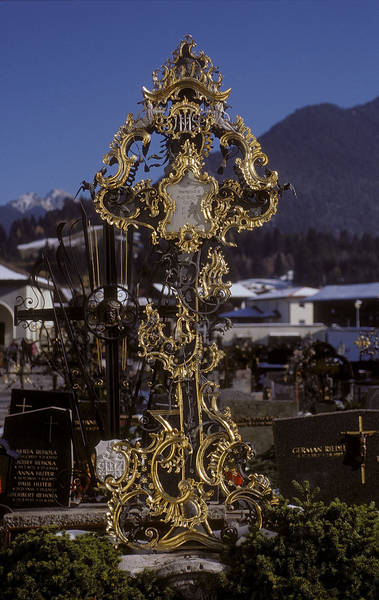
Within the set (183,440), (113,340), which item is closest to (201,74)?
A: (113,340)

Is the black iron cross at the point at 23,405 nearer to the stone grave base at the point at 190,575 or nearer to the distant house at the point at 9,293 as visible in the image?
the stone grave base at the point at 190,575

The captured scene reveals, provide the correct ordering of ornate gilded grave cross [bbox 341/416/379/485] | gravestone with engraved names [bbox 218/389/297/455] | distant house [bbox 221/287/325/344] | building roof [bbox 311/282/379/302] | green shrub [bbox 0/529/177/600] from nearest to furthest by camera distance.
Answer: green shrub [bbox 0/529/177/600]
ornate gilded grave cross [bbox 341/416/379/485]
gravestone with engraved names [bbox 218/389/297/455]
distant house [bbox 221/287/325/344]
building roof [bbox 311/282/379/302]

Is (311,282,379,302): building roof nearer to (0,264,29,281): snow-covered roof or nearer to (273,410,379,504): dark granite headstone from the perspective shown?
(0,264,29,281): snow-covered roof

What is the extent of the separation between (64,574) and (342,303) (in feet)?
187

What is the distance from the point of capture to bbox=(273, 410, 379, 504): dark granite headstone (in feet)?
26.2

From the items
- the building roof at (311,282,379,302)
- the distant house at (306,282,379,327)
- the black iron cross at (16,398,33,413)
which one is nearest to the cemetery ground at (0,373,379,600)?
the black iron cross at (16,398,33,413)

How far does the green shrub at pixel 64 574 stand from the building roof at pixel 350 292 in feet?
161

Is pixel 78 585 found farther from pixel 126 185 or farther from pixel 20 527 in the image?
pixel 126 185

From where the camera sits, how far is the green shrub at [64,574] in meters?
5.31

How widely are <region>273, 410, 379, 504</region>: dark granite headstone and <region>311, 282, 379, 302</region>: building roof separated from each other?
46009 millimetres

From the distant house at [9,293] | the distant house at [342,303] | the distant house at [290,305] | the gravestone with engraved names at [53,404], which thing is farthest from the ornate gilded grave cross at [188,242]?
the distant house at [290,305]

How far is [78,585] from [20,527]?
6.16 feet

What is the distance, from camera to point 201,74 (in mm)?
6562

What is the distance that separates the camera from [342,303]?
6041 cm
